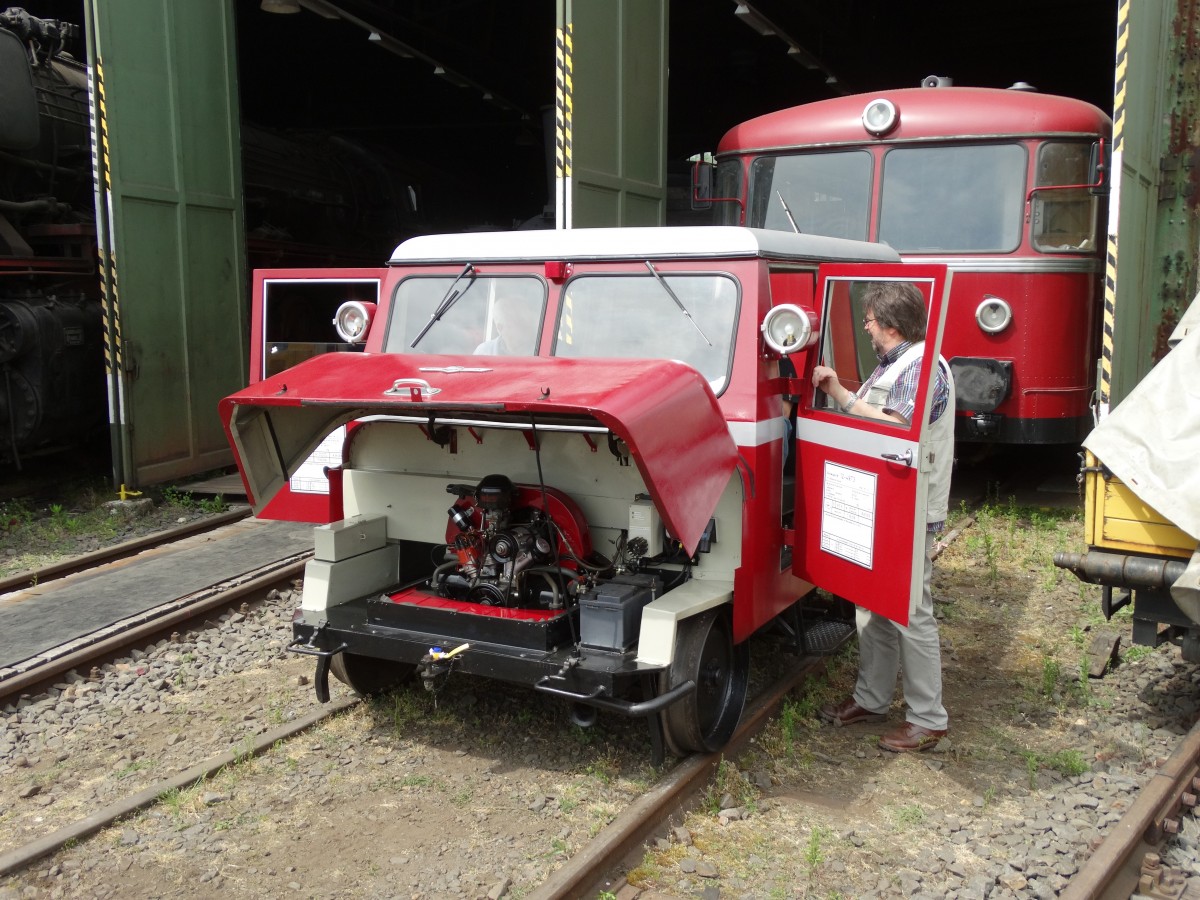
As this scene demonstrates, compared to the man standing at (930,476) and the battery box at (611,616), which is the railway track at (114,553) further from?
the man standing at (930,476)

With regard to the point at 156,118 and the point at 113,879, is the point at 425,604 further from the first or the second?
the point at 156,118

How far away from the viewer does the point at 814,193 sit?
8.27 meters

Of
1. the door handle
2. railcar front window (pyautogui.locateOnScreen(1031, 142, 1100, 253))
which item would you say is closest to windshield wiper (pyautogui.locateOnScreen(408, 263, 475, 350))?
the door handle

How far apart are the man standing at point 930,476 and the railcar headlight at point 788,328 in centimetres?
31

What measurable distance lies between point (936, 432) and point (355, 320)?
8.88 feet

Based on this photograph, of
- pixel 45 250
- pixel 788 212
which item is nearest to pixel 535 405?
pixel 788 212

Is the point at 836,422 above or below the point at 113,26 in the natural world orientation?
below

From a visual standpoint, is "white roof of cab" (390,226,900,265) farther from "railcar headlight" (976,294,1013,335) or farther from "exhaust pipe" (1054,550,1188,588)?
"railcar headlight" (976,294,1013,335)

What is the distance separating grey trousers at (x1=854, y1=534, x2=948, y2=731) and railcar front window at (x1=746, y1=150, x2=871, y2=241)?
4.20 metres

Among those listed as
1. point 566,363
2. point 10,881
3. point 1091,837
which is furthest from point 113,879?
point 1091,837

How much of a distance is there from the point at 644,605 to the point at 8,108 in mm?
7831

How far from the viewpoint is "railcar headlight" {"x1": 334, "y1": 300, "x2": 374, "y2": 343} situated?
16.7ft

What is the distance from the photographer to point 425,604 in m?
4.32

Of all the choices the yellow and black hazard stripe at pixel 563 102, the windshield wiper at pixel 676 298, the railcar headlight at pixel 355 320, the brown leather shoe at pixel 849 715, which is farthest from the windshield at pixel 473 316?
the yellow and black hazard stripe at pixel 563 102
